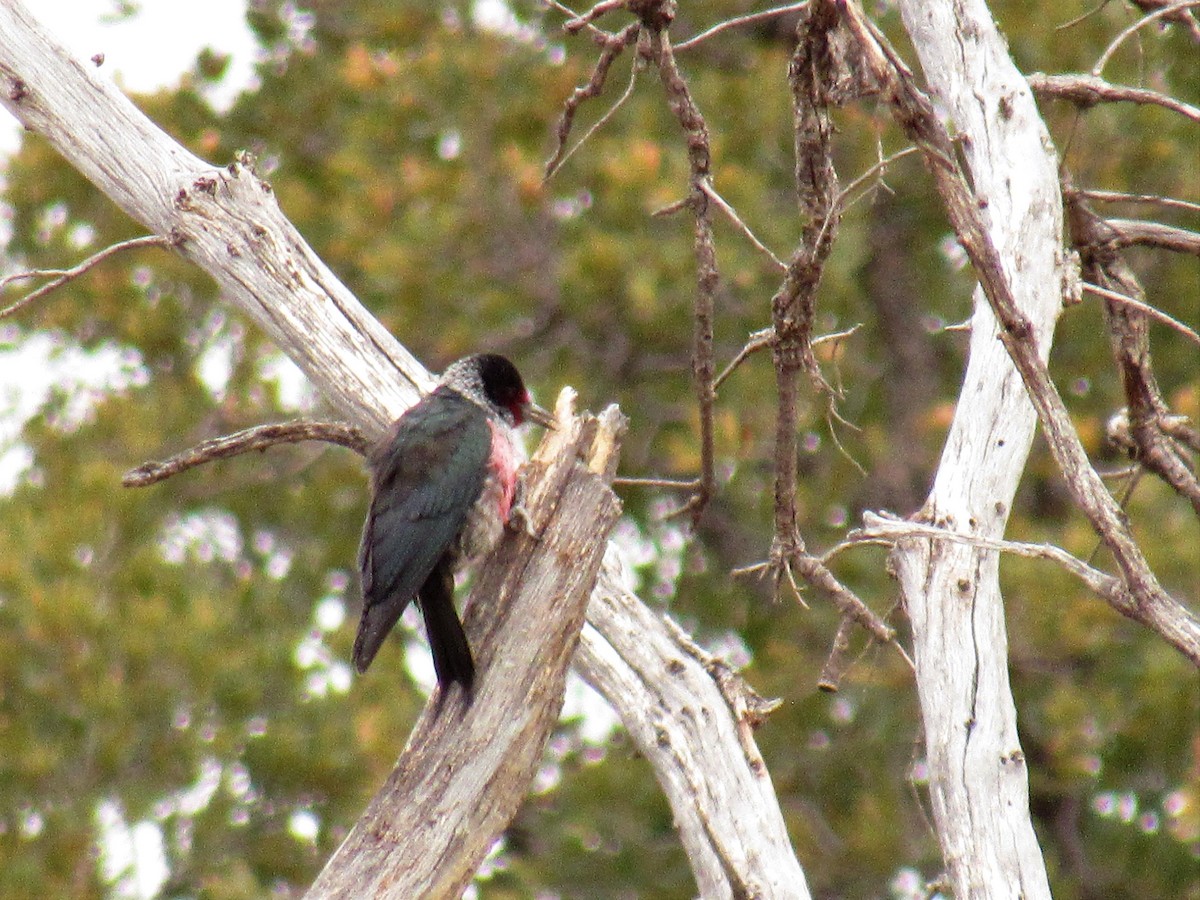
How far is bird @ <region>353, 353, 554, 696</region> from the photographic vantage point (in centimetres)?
496

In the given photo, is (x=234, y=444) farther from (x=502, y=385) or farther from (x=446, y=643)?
(x=502, y=385)

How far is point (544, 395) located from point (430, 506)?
611 centimetres

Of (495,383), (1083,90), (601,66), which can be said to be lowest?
(601,66)

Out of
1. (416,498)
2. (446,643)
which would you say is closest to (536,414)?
(416,498)

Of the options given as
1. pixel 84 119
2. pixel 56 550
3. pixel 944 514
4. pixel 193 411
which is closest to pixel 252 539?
pixel 193 411

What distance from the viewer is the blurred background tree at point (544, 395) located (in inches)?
421

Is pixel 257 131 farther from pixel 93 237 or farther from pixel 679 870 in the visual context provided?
pixel 679 870

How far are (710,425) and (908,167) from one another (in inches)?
347

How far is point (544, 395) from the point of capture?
11.4 m

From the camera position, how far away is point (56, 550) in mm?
10898

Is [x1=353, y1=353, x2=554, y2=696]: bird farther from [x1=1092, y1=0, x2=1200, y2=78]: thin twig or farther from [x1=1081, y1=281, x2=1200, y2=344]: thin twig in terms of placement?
[x1=1092, y1=0, x2=1200, y2=78]: thin twig

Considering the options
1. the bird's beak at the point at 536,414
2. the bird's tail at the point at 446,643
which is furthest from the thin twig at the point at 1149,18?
the bird's beak at the point at 536,414

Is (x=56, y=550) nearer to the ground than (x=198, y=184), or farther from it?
farther from it

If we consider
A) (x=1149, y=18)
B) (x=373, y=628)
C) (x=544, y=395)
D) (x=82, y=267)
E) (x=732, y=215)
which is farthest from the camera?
(x=544, y=395)
